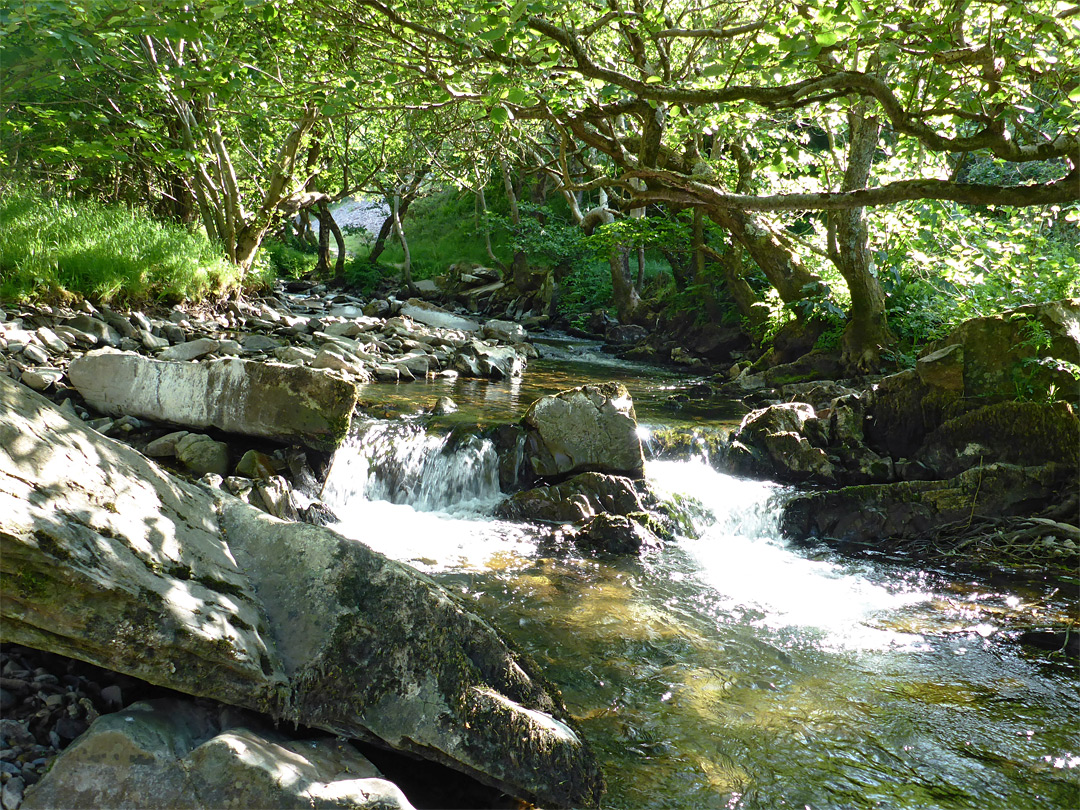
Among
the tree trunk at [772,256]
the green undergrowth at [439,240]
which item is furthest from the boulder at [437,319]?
the tree trunk at [772,256]

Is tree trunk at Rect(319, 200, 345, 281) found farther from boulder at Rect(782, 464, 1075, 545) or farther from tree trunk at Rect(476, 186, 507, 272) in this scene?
boulder at Rect(782, 464, 1075, 545)

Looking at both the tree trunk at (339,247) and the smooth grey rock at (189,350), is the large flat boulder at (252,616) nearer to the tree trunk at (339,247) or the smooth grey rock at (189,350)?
the smooth grey rock at (189,350)

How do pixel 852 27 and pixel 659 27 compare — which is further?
pixel 659 27

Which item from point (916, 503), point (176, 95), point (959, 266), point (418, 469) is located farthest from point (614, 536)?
point (176, 95)

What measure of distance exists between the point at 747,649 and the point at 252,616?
10.4 ft

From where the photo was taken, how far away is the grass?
1026 cm

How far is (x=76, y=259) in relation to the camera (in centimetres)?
1100

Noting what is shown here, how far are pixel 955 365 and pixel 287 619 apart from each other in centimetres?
737

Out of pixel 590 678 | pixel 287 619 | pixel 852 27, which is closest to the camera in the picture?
pixel 287 619

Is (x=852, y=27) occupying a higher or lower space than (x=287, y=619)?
higher

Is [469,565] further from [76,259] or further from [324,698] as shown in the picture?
[76,259]

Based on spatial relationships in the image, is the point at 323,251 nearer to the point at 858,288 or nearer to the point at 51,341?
the point at 51,341

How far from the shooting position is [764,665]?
4.21 metres

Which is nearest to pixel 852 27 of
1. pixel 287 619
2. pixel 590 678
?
pixel 590 678
